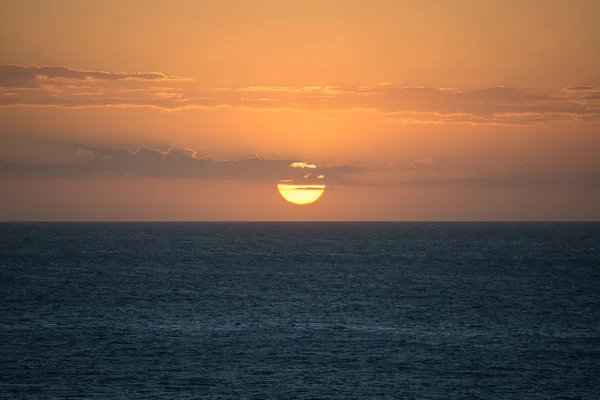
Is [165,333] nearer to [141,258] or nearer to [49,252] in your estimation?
[141,258]

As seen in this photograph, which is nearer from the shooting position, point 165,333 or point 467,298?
point 165,333

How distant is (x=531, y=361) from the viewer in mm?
52906

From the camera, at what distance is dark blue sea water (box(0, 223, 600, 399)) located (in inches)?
1811

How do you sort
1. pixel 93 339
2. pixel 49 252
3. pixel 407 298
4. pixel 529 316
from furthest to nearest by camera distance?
pixel 49 252, pixel 407 298, pixel 529 316, pixel 93 339

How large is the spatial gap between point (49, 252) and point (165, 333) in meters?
116

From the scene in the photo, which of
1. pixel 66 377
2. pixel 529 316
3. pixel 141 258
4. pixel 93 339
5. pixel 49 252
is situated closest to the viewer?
pixel 66 377

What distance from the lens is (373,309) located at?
78.0 metres

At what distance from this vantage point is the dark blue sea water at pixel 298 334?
46.0 meters

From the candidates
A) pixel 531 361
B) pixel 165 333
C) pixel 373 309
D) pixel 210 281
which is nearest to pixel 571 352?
pixel 531 361

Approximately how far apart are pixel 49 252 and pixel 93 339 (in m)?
118

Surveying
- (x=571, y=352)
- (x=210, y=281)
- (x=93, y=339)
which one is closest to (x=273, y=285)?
(x=210, y=281)

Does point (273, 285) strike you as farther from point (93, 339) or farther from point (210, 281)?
point (93, 339)

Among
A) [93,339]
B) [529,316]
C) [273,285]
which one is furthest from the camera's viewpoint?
[273,285]

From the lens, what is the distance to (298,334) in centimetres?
6209
